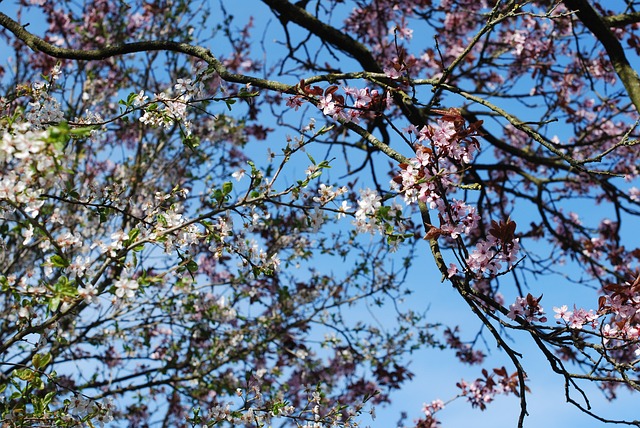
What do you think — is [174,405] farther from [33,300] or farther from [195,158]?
[33,300]

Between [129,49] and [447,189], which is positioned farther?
[129,49]

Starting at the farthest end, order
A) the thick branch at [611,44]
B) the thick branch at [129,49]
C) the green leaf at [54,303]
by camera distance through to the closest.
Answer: the thick branch at [611,44]
the thick branch at [129,49]
the green leaf at [54,303]

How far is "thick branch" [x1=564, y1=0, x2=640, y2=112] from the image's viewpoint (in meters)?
3.51

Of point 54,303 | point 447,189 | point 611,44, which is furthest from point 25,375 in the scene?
point 611,44

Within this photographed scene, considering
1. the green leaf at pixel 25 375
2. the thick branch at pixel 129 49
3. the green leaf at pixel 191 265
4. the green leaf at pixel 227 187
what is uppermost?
the thick branch at pixel 129 49

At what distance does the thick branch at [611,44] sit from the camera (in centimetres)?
351

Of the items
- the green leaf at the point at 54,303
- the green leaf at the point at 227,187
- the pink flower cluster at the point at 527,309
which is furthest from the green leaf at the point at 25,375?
the pink flower cluster at the point at 527,309

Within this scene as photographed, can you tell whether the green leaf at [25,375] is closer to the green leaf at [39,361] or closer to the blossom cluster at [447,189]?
the green leaf at [39,361]

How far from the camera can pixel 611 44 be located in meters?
3.69

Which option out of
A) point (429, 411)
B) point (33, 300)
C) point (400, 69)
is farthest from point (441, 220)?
point (429, 411)

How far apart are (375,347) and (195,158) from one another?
8.64 feet

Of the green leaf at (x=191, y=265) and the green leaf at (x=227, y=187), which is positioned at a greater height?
the green leaf at (x=227, y=187)

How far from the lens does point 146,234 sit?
2250mm

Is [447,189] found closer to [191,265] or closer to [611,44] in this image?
[191,265]
